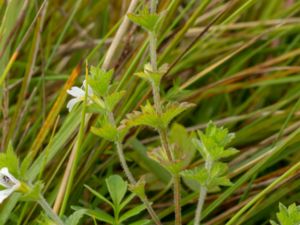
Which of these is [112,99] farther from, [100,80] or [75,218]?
[75,218]

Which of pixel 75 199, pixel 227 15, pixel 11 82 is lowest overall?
pixel 75 199

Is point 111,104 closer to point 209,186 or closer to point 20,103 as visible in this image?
point 209,186

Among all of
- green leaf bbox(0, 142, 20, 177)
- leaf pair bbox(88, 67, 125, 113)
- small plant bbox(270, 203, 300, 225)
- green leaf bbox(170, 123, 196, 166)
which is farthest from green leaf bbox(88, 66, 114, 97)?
green leaf bbox(170, 123, 196, 166)

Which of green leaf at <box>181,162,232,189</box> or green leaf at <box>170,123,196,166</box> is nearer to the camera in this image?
green leaf at <box>181,162,232,189</box>

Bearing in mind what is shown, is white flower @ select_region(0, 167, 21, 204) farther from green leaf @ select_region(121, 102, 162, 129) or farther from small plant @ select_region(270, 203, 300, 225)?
small plant @ select_region(270, 203, 300, 225)

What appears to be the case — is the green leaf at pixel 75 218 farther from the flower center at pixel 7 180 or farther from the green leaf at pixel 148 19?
the green leaf at pixel 148 19

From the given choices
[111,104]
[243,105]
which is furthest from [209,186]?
[243,105]

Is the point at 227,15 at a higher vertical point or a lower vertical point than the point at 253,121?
higher
